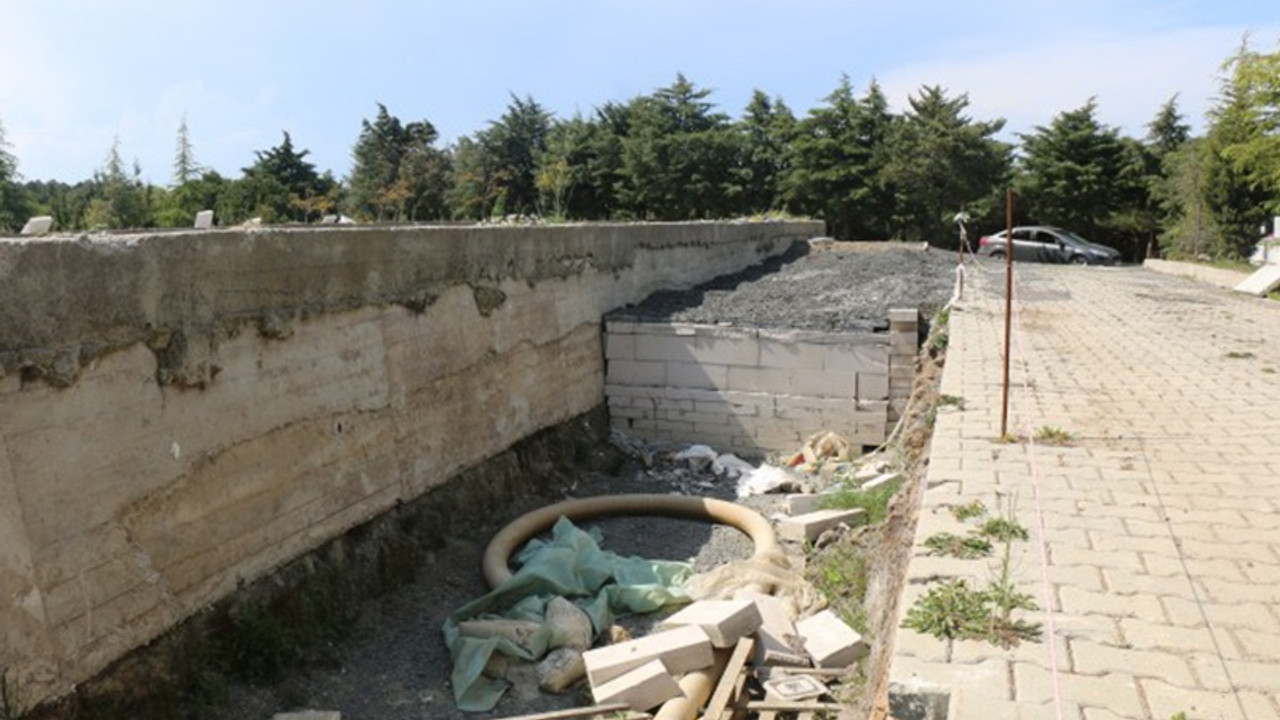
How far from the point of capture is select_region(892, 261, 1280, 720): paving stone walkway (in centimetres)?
286

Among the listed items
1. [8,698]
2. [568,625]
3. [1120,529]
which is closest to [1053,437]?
[1120,529]

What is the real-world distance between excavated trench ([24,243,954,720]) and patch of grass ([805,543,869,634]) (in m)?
0.13

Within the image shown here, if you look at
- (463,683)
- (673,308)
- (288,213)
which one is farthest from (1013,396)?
(288,213)

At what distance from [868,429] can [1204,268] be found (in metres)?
13.1

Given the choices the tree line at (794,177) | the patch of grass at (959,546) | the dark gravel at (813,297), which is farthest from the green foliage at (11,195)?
the patch of grass at (959,546)

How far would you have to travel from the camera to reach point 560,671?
543 cm

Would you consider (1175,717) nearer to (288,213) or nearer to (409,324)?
(409,324)

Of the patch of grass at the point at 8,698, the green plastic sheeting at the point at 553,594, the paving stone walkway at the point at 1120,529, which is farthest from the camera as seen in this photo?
the green plastic sheeting at the point at 553,594

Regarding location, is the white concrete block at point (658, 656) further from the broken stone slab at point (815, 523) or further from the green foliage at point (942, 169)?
the green foliage at point (942, 169)

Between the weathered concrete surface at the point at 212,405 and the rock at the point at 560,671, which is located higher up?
the weathered concrete surface at the point at 212,405

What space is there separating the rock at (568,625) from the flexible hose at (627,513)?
811 mm

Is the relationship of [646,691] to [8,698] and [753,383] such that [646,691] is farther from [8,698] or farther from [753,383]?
[753,383]

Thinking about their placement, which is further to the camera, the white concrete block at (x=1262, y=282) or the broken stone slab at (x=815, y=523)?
the white concrete block at (x=1262, y=282)

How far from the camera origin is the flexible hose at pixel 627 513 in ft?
23.3
